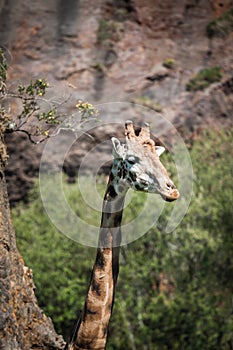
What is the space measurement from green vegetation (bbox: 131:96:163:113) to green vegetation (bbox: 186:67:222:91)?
2.05 metres

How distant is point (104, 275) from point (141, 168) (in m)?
1.44

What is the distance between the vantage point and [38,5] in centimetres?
3334

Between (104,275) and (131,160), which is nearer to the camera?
(131,160)

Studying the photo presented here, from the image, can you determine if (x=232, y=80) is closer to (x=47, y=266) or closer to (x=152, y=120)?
(x=152, y=120)

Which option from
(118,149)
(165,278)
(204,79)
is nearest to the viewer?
(118,149)

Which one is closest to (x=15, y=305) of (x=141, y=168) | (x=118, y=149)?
(x=118, y=149)

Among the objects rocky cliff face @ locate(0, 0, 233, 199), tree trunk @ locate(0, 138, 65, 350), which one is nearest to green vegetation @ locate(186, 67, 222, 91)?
rocky cliff face @ locate(0, 0, 233, 199)

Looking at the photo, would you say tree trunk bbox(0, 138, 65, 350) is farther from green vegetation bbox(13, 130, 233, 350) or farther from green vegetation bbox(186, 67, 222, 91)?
green vegetation bbox(186, 67, 222, 91)

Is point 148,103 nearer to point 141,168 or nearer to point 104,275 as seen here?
point 104,275

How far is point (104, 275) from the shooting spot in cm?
829

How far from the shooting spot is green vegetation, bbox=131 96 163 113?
3065 centimetres

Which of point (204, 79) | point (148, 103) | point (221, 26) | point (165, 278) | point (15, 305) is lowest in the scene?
point (15, 305)

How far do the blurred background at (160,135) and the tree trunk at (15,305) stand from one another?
8.29m

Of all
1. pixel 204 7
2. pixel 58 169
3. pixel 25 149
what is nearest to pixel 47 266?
pixel 58 169
